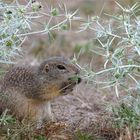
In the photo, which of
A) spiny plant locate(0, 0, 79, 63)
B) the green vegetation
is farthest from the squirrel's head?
spiny plant locate(0, 0, 79, 63)

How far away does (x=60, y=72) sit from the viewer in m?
7.17

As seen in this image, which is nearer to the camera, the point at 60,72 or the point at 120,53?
the point at 120,53

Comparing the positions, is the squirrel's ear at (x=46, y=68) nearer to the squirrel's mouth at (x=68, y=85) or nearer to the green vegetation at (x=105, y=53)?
the squirrel's mouth at (x=68, y=85)

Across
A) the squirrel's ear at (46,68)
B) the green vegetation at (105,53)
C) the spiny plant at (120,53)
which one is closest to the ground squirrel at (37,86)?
the squirrel's ear at (46,68)

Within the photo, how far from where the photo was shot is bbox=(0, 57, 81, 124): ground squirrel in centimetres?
702

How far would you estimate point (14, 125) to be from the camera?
21.4 feet

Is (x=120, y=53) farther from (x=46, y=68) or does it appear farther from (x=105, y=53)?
(x=46, y=68)

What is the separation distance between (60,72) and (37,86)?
0.27m

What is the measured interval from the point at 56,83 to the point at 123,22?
1.06 metres

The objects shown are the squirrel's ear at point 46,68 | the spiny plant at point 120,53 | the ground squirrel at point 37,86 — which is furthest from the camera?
the squirrel's ear at point 46,68

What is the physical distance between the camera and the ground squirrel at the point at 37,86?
7016 mm

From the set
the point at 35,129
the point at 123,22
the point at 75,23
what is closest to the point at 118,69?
the point at 123,22

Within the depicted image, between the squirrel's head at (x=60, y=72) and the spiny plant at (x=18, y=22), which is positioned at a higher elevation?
the spiny plant at (x=18, y=22)

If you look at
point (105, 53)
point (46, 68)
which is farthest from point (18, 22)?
point (46, 68)
